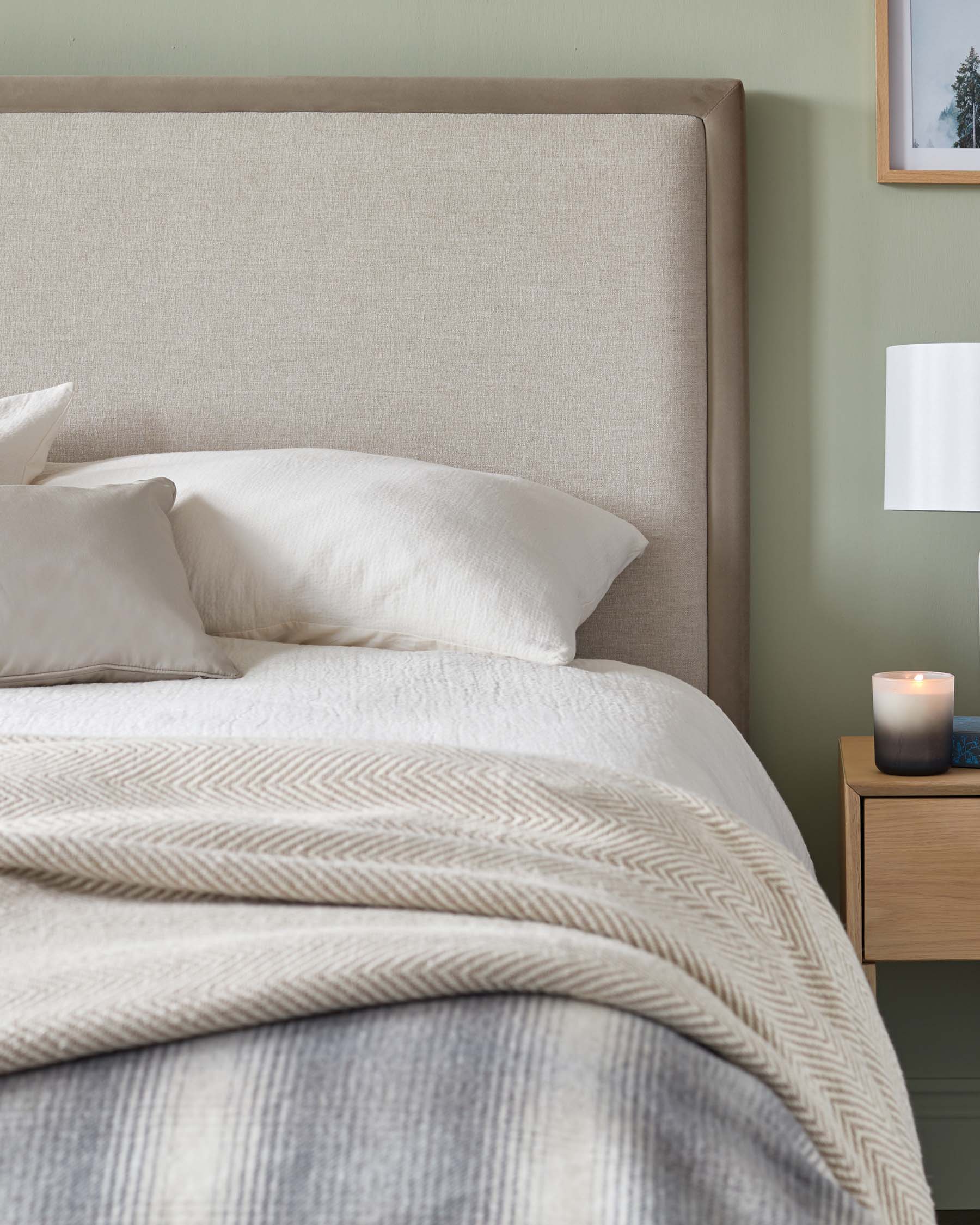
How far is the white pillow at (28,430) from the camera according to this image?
155 cm

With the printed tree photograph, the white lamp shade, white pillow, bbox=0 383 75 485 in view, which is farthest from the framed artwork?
white pillow, bbox=0 383 75 485

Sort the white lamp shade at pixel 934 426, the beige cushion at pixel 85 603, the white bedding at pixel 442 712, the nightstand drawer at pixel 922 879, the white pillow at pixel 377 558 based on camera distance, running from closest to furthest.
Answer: the white bedding at pixel 442 712 < the beige cushion at pixel 85 603 < the white pillow at pixel 377 558 < the nightstand drawer at pixel 922 879 < the white lamp shade at pixel 934 426

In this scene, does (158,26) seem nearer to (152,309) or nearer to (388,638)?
(152,309)

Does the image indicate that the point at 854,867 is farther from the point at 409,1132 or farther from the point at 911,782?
the point at 409,1132

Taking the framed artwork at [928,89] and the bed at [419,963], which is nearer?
the bed at [419,963]

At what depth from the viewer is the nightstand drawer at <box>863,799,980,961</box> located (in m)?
1.46

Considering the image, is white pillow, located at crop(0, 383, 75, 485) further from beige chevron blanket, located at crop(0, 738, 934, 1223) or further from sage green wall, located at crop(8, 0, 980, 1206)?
beige chevron blanket, located at crop(0, 738, 934, 1223)

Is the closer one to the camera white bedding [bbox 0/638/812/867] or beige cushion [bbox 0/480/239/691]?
white bedding [bbox 0/638/812/867]

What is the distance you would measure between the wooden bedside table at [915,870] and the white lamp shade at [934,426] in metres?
0.41

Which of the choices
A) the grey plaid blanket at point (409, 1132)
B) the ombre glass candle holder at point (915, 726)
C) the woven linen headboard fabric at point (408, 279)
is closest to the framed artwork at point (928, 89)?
the woven linen headboard fabric at point (408, 279)

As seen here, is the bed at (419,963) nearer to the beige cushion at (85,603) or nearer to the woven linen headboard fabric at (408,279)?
the beige cushion at (85,603)

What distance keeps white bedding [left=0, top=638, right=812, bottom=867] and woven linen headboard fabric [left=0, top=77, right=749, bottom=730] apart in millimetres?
523

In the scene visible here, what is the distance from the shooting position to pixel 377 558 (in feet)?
4.51

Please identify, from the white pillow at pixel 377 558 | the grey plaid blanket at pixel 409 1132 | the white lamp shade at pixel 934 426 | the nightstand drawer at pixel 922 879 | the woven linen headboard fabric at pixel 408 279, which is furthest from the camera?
the woven linen headboard fabric at pixel 408 279
